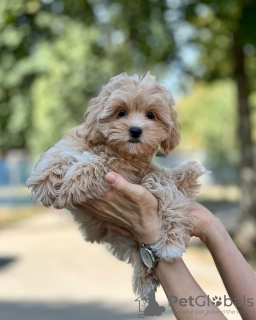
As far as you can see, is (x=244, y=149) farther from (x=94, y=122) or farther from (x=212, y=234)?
(x=94, y=122)

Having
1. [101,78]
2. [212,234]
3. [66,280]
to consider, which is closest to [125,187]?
[212,234]

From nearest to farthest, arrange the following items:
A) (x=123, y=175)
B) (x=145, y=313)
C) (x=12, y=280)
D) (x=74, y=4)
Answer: (x=123, y=175), (x=145, y=313), (x=12, y=280), (x=74, y=4)

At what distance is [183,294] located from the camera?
2.27 m

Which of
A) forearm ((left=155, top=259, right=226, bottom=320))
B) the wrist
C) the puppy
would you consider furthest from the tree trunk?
forearm ((left=155, top=259, right=226, bottom=320))

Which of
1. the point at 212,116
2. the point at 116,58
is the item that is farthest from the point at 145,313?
the point at 212,116

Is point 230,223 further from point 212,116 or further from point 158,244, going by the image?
point 212,116

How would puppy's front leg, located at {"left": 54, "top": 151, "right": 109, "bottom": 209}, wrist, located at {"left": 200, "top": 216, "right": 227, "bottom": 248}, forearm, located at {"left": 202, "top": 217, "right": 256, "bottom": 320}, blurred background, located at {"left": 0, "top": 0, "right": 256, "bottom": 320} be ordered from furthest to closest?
blurred background, located at {"left": 0, "top": 0, "right": 256, "bottom": 320}, wrist, located at {"left": 200, "top": 216, "right": 227, "bottom": 248}, forearm, located at {"left": 202, "top": 217, "right": 256, "bottom": 320}, puppy's front leg, located at {"left": 54, "top": 151, "right": 109, "bottom": 209}

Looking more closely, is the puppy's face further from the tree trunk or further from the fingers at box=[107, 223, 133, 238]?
the tree trunk

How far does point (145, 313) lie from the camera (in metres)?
2.53

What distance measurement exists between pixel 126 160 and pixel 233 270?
722 mm

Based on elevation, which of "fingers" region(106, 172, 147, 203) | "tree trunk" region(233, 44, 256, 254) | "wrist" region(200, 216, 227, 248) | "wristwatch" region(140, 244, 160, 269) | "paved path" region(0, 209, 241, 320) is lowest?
"wristwatch" region(140, 244, 160, 269)

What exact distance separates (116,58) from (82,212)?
1375 centimetres

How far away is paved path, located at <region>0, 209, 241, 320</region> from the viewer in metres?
7.59

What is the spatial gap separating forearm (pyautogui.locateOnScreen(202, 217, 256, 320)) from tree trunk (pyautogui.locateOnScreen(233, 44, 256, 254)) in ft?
29.9
